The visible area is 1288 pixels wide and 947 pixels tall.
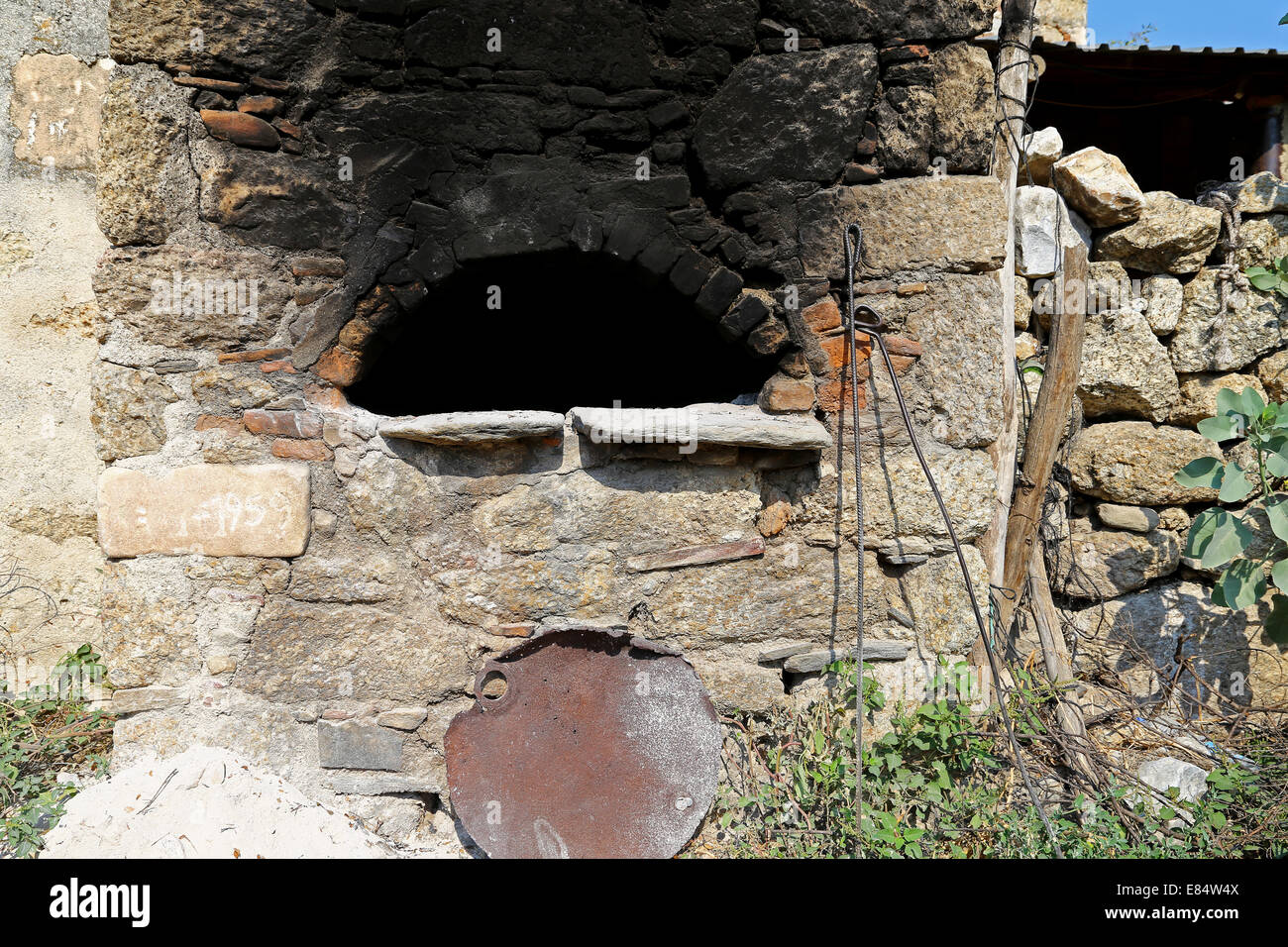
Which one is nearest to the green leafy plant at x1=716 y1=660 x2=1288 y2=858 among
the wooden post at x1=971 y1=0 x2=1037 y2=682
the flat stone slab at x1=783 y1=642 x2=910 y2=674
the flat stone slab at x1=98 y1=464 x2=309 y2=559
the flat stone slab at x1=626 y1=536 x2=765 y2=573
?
the flat stone slab at x1=783 y1=642 x2=910 y2=674

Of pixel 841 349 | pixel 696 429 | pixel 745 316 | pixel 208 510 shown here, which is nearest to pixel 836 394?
pixel 841 349

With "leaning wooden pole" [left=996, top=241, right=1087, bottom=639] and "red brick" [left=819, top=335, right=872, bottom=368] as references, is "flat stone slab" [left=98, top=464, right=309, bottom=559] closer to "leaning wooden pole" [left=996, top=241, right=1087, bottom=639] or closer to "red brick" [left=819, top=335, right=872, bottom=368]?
"red brick" [left=819, top=335, right=872, bottom=368]

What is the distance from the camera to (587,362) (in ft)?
13.9

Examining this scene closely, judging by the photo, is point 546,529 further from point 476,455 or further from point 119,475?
point 119,475

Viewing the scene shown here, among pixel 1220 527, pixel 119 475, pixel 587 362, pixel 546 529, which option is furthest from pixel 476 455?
pixel 1220 527

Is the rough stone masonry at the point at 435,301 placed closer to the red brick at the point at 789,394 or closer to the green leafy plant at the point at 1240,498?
the red brick at the point at 789,394

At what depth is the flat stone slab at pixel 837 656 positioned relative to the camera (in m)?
2.63

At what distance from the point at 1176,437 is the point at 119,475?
13.1ft

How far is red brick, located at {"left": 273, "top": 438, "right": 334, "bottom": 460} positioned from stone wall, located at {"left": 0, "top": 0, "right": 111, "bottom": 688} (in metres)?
1.24

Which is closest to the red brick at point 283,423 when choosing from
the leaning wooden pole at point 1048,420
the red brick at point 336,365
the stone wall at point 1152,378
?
the red brick at point 336,365

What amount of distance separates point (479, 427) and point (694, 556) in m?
0.80

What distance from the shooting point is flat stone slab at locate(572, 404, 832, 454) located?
2451 millimetres

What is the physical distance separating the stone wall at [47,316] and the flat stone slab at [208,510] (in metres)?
0.96

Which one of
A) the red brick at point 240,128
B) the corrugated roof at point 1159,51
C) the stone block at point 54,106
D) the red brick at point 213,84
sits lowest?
the red brick at point 240,128
